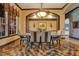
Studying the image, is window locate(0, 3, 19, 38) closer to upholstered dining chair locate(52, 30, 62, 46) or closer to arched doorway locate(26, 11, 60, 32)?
arched doorway locate(26, 11, 60, 32)

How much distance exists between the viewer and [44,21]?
5.07 m

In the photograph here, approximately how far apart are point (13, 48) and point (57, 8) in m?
1.96

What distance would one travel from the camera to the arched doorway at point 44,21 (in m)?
5.07

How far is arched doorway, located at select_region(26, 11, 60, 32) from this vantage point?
5074 millimetres

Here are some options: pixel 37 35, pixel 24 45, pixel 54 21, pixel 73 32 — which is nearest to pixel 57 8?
pixel 54 21

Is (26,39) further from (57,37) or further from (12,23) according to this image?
(57,37)

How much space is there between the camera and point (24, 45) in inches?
217

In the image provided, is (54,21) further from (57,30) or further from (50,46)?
(50,46)

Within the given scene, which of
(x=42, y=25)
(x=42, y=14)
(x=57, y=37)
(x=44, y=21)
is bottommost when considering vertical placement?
(x=57, y=37)

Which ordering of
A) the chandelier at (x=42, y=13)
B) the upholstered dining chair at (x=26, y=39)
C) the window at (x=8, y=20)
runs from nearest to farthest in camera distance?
the chandelier at (x=42, y=13) < the window at (x=8, y=20) < the upholstered dining chair at (x=26, y=39)

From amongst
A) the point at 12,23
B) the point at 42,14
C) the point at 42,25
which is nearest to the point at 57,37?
the point at 42,25

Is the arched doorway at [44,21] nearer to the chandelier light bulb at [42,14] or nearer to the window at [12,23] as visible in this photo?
the chandelier light bulb at [42,14]

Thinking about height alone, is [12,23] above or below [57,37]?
above

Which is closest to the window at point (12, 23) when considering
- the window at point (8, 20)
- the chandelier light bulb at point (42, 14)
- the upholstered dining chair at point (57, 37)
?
the window at point (8, 20)
